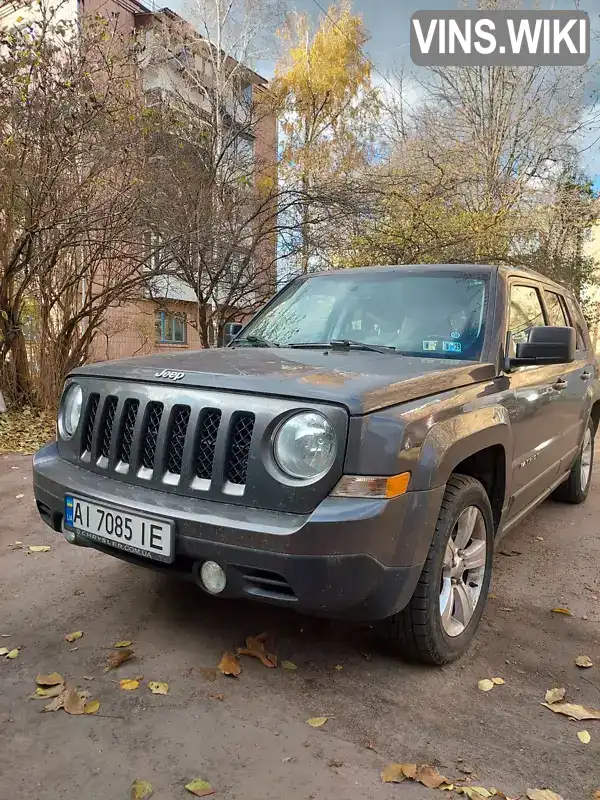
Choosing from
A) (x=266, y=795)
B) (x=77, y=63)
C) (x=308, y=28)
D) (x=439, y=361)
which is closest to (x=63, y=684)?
(x=266, y=795)

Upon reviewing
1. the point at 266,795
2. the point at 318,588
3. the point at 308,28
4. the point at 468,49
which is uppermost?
the point at 308,28

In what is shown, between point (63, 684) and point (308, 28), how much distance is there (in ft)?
73.5

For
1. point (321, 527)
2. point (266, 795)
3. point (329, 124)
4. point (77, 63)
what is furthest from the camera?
point (329, 124)

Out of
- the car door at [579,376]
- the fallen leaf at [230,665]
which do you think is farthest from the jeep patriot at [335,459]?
the car door at [579,376]

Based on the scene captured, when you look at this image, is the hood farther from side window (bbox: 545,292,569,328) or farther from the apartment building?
the apartment building

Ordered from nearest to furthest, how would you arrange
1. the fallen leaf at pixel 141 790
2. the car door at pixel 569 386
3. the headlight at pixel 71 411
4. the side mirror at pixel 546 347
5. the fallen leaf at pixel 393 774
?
the fallen leaf at pixel 141 790 < the fallen leaf at pixel 393 774 < the headlight at pixel 71 411 < the side mirror at pixel 546 347 < the car door at pixel 569 386

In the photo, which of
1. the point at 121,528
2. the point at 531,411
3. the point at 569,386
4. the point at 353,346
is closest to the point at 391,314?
the point at 353,346

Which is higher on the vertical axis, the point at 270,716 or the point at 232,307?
the point at 232,307

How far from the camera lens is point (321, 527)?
2049 millimetres

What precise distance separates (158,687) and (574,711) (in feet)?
5.21

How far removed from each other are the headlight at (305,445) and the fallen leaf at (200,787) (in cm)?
99

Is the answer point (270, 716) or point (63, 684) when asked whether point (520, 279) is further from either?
point (63, 684)

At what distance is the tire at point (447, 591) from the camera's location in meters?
2.40

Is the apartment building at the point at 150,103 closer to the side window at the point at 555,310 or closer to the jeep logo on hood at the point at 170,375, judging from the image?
the side window at the point at 555,310
